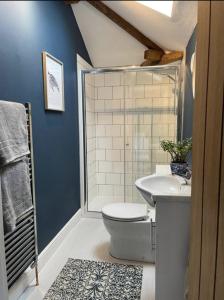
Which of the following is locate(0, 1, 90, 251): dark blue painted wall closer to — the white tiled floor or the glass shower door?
the white tiled floor

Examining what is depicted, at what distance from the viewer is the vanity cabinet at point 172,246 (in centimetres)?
115

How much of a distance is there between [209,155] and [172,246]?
30.5 inches

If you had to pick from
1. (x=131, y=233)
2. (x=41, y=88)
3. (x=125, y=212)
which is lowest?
(x=131, y=233)

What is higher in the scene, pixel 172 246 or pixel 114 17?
pixel 114 17

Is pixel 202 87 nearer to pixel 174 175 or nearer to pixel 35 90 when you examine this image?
pixel 174 175

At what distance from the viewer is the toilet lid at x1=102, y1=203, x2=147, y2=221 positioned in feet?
5.73

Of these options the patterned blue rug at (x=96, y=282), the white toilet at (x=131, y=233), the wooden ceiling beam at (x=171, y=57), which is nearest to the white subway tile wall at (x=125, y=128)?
the wooden ceiling beam at (x=171, y=57)

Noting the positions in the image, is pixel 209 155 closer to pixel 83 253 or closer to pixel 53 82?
pixel 53 82

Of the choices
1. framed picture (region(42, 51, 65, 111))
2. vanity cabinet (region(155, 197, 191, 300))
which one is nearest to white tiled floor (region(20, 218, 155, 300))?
vanity cabinet (region(155, 197, 191, 300))

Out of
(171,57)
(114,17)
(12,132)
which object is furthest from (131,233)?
(171,57)

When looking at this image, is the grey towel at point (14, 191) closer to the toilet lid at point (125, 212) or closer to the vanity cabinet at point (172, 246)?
the toilet lid at point (125, 212)

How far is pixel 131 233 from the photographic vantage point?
1.76 m

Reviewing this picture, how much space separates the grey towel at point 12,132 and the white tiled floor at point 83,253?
95 cm

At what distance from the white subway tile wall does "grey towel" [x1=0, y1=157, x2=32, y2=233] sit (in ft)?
4.89
